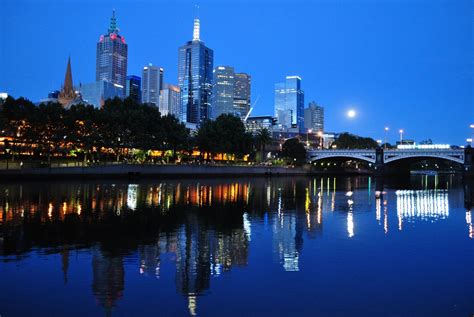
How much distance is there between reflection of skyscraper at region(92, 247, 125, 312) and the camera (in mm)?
9822

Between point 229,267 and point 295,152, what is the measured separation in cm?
12803

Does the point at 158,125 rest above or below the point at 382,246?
above

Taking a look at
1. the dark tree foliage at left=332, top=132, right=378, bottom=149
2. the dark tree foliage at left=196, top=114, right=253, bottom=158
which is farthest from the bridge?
the dark tree foliage at left=196, top=114, right=253, bottom=158

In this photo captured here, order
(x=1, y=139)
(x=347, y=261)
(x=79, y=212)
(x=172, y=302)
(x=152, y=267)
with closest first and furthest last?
1. (x=172, y=302)
2. (x=152, y=267)
3. (x=347, y=261)
4. (x=79, y=212)
5. (x=1, y=139)

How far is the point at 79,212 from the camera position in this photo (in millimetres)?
24531

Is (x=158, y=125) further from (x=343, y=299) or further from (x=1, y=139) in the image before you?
(x=343, y=299)

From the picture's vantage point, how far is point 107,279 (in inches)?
440

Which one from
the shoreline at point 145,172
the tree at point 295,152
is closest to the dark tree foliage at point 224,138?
the shoreline at point 145,172

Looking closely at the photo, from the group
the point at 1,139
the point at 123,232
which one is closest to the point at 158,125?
the point at 1,139

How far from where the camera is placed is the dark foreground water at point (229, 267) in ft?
31.3

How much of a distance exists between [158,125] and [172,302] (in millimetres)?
80030

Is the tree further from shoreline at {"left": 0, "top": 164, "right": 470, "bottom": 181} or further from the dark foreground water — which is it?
the dark foreground water

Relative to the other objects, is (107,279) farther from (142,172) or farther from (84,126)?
(142,172)

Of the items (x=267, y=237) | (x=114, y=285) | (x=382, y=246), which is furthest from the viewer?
(x=267, y=237)
